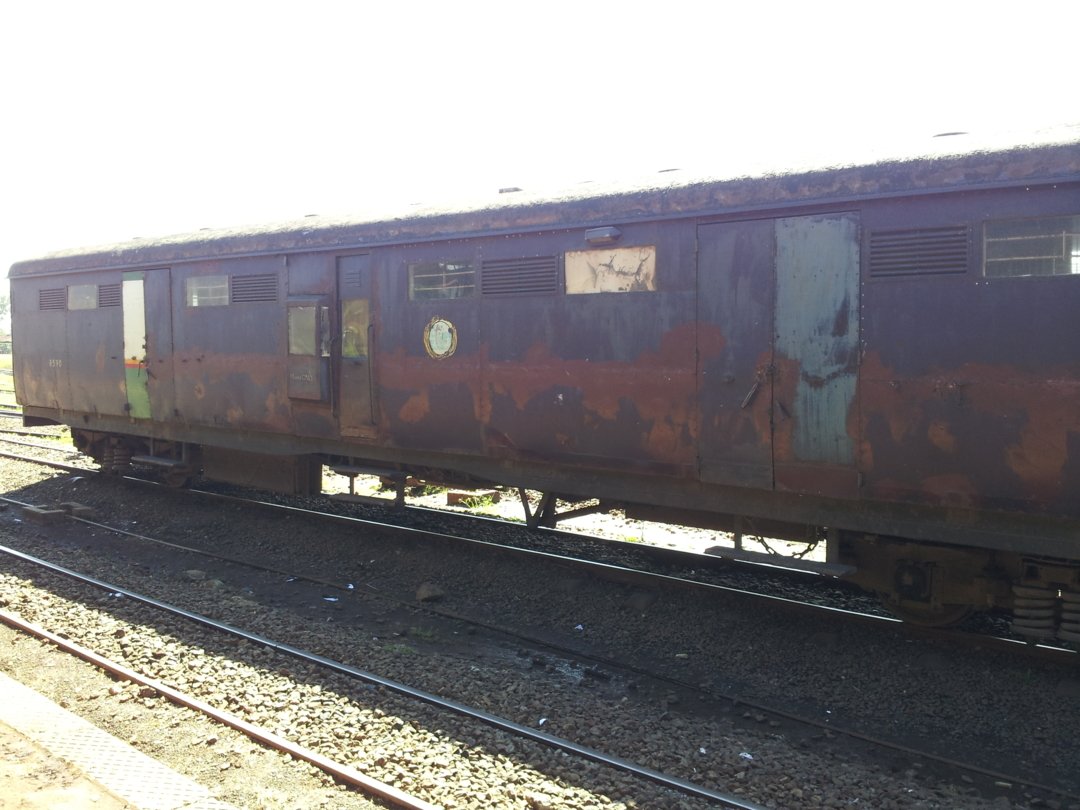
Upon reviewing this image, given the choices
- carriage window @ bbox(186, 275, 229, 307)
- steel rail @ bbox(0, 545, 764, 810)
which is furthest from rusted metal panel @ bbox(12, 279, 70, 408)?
steel rail @ bbox(0, 545, 764, 810)

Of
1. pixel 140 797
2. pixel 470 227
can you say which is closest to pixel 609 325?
pixel 470 227

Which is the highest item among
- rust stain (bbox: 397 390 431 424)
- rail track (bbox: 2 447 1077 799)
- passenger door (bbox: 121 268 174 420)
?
passenger door (bbox: 121 268 174 420)

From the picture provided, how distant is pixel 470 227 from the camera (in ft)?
24.3

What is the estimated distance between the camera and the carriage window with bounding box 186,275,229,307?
9594mm

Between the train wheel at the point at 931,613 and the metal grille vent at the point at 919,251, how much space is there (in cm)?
228

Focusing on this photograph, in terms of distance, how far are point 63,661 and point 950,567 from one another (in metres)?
6.18

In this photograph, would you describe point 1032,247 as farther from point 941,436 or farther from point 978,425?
point 941,436

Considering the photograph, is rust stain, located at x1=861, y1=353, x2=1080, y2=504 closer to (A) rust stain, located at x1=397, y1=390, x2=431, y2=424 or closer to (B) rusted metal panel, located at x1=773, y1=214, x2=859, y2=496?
(B) rusted metal panel, located at x1=773, y1=214, x2=859, y2=496

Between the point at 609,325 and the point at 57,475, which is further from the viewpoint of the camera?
the point at 57,475

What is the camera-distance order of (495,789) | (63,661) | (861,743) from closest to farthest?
(495,789)
(861,743)
(63,661)

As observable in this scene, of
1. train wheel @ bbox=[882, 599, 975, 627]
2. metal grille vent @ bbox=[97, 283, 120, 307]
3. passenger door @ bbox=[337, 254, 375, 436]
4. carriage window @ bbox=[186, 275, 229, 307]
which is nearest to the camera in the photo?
train wheel @ bbox=[882, 599, 975, 627]

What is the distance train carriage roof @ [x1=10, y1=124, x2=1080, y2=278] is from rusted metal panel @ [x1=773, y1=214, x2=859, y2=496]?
25 cm

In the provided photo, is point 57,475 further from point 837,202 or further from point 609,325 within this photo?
point 837,202

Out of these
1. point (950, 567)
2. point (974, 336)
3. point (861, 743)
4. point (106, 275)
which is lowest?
point (861, 743)
